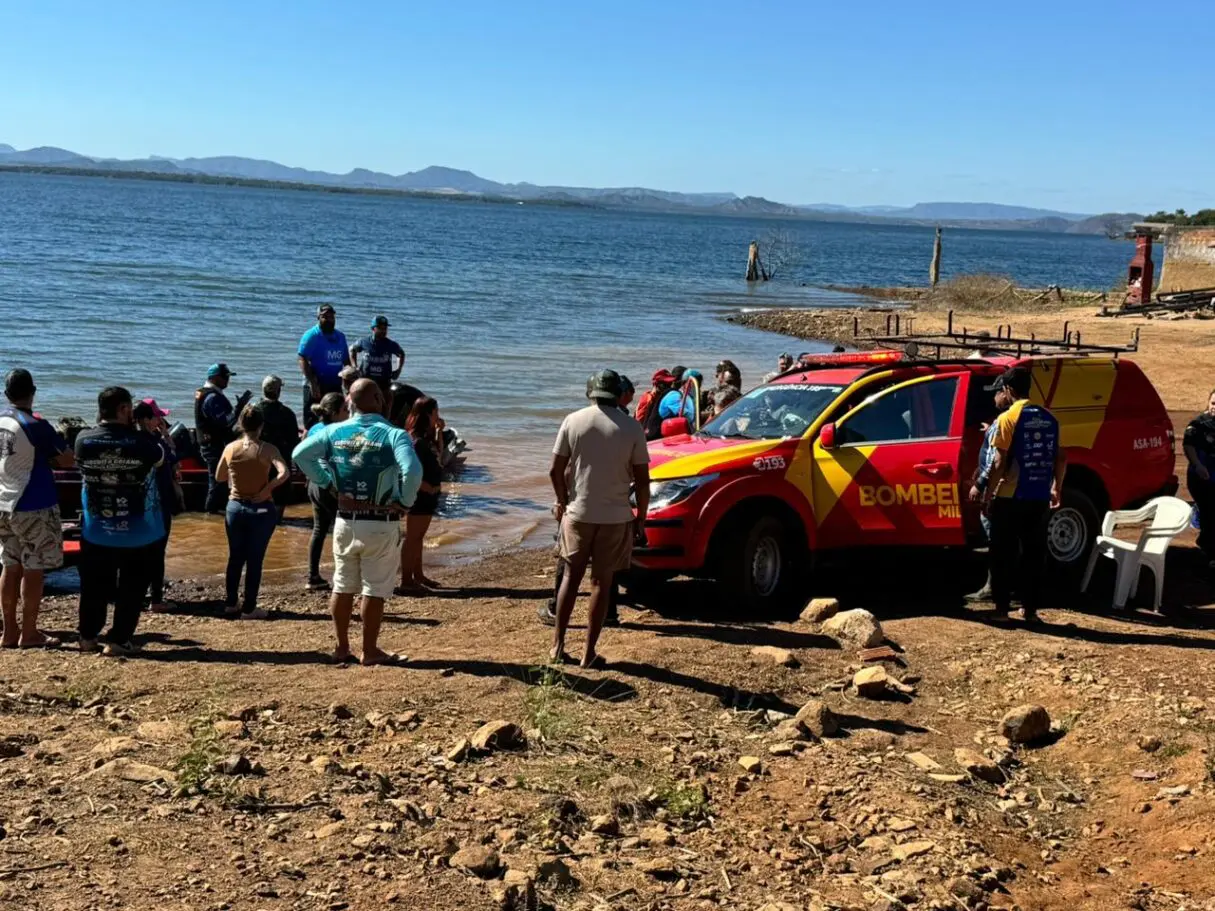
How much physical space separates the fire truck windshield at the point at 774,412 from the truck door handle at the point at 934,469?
0.80 meters

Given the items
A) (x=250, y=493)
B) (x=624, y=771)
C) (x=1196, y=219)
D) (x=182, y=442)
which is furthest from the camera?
(x=1196, y=219)

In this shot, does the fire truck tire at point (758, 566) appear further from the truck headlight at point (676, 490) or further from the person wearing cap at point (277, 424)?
the person wearing cap at point (277, 424)

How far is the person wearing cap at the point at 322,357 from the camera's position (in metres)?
12.6

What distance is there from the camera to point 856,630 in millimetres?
Result: 8023

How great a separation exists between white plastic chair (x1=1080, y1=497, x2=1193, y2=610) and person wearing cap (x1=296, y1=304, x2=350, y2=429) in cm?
735

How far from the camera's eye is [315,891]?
174 inches

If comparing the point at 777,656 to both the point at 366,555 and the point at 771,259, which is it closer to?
the point at 366,555

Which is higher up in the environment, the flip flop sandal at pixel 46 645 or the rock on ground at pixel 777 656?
the rock on ground at pixel 777 656

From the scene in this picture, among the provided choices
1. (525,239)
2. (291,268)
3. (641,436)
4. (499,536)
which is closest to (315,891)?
(641,436)

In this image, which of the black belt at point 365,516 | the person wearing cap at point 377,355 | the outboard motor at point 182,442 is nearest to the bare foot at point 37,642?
the black belt at point 365,516

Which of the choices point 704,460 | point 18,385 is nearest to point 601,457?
point 704,460

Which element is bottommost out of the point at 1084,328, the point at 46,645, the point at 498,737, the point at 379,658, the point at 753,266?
the point at 46,645

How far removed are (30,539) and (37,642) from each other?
0.66 metres

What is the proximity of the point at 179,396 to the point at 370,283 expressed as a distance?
30.9 metres
